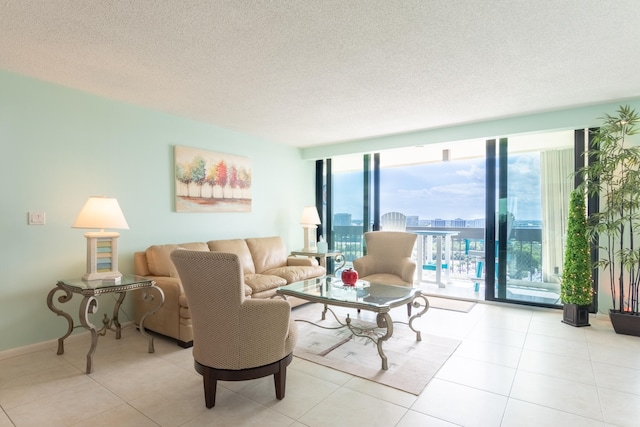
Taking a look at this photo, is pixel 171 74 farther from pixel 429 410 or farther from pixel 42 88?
pixel 429 410

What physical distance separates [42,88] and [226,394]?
10.3ft

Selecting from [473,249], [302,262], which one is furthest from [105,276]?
[473,249]

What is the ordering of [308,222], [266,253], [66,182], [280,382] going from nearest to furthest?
[280,382]
[66,182]
[266,253]
[308,222]

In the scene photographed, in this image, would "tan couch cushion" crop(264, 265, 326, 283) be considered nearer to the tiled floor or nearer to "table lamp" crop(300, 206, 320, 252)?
"table lamp" crop(300, 206, 320, 252)

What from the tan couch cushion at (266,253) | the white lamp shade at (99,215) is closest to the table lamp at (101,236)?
the white lamp shade at (99,215)

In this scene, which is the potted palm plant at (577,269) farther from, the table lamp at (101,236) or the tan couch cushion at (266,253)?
the table lamp at (101,236)

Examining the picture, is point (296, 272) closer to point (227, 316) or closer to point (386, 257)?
point (386, 257)

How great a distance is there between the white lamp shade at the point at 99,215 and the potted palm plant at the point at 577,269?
4.62 metres

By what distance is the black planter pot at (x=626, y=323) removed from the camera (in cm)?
331

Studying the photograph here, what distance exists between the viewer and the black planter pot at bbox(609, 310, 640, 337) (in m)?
3.31

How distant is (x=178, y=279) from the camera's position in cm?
338

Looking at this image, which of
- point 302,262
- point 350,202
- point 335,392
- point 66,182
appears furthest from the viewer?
point 350,202

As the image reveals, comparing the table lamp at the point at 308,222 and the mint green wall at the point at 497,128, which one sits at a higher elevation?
the mint green wall at the point at 497,128

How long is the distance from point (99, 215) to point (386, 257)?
3.22m
